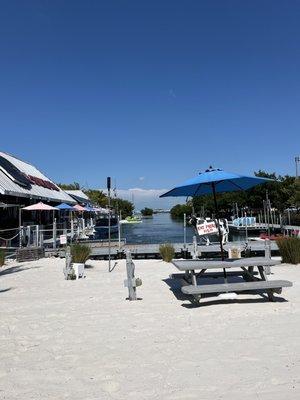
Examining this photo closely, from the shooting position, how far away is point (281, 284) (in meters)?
8.62

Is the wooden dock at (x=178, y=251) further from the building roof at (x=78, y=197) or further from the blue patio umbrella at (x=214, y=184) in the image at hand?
the building roof at (x=78, y=197)

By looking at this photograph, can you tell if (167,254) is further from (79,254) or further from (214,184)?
(214,184)

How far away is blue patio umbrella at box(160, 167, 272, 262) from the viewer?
30.7 feet

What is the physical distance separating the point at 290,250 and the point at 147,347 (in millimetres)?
9464

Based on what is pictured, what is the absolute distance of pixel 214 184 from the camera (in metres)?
10.6

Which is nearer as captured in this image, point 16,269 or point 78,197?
point 16,269

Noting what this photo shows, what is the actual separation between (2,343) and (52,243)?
16.4 m

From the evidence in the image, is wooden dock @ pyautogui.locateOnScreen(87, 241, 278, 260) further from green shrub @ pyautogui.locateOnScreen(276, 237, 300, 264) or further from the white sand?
the white sand

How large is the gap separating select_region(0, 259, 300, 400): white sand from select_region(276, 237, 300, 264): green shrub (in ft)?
16.1

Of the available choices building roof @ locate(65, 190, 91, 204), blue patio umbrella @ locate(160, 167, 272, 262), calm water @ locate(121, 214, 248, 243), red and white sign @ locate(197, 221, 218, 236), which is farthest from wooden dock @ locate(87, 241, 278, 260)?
building roof @ locate(65, 190, 91, 204)

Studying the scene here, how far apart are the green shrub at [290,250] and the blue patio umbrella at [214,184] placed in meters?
4.35

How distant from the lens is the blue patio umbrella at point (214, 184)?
935cm

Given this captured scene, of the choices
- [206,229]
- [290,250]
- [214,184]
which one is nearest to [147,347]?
[214,184]

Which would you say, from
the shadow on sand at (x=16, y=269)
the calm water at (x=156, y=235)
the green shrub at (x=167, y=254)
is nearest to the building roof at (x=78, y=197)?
the calm water at (x=156, y=235)
